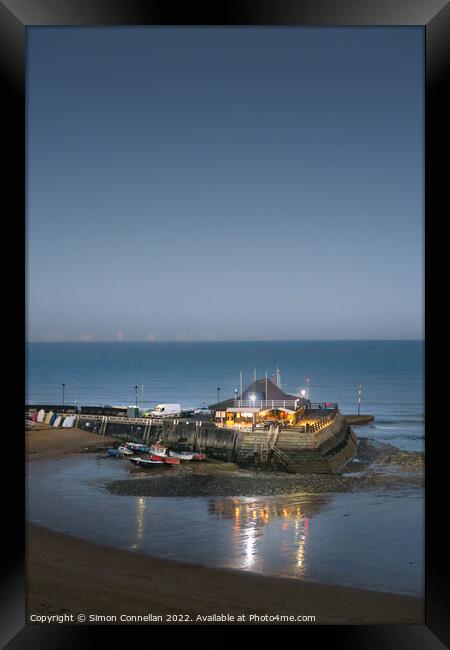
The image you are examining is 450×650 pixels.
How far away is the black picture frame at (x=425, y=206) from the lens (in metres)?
2.35

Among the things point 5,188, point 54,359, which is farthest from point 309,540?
point 54,359

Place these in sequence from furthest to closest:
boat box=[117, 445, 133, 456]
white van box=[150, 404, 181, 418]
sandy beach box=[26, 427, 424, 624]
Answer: white van box=[150, 404, 181, 418], boat box=[117, 445, 133, 456], sandy beach box=[26, 427, 424, 624]

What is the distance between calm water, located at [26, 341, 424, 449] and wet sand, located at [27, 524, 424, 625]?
7668 mm

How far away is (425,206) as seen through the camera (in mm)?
2406

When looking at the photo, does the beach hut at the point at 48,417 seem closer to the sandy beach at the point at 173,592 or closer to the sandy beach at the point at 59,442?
the sandy beach at the point at 59,442

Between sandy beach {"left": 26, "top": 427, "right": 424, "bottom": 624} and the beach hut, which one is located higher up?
the beach hut

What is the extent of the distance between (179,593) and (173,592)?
0.05 metres

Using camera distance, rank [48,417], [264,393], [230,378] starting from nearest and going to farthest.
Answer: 1. [264,393]
2. [48,417]
3. [230,378]

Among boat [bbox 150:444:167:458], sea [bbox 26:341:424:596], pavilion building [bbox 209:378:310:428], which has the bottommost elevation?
sea [bbox 26:341:424:596]

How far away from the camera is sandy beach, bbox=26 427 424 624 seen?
3.85m

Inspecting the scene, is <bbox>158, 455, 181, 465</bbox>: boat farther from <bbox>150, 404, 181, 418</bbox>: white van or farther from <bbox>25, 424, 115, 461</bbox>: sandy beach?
<bbox>150, 404, 181, 418</bbox>: white van

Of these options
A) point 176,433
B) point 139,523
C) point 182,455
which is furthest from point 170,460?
point 139,523

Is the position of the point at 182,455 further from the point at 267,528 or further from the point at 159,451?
the point at 267,528

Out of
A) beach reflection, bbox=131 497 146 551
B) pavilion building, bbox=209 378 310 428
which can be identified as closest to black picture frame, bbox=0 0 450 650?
beach reflection, bbox=131 497 146 551
